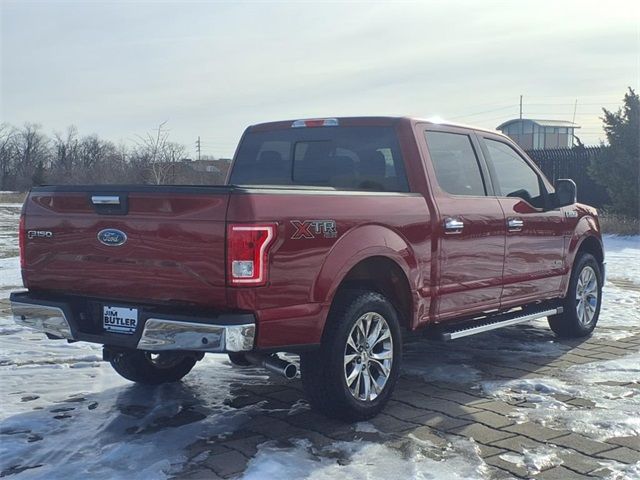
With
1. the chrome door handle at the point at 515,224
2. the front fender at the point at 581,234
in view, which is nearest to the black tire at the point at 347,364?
the chrome door handle at the point at 515,224

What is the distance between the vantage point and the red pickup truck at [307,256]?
4105 millimetres

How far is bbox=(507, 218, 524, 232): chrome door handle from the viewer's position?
6277 millimetres

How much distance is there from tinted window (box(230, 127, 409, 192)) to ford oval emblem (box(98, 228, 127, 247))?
1.91 m

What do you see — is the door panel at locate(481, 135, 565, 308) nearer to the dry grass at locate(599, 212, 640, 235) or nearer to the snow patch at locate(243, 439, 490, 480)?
the snow patch at locate(243, 439, 490, 480)

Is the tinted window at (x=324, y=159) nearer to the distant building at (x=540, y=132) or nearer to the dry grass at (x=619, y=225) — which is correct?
the dry grass at (x=619, y=225)

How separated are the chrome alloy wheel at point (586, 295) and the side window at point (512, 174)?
1186mm

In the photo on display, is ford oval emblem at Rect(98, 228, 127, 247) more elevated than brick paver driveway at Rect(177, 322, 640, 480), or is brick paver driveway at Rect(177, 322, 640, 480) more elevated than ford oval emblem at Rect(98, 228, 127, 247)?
ford oval emblem at Rect(98, 228, 127, 247)

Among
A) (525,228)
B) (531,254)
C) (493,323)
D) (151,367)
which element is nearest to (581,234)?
(531,254)

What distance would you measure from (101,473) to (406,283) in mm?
2328

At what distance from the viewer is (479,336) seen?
768 cm

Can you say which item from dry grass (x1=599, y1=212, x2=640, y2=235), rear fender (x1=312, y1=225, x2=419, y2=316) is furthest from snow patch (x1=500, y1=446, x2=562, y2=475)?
dry grass (x1=599, y1=212, x2=640, y2=235)

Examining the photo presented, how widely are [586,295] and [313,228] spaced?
4.32 meters

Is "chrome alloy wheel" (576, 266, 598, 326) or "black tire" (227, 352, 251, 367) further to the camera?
"chrome alloy wheel" (576, 266, 598, 326)

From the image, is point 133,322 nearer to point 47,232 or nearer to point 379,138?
point 47,232
